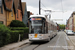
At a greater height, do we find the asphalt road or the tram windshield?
the tram windshield

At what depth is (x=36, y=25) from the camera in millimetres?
14391

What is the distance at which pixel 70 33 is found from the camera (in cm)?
3744

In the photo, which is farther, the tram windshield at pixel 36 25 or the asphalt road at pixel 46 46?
the tram windshield at pixel 36 25

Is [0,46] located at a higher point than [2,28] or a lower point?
lower

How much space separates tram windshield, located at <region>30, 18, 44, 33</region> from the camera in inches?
566

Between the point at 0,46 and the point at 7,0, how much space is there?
1504 cm

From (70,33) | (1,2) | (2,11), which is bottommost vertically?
(70,33)

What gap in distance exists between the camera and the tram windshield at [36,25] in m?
14.4

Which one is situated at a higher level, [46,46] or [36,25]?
[36,25]

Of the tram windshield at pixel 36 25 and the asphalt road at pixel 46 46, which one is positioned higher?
the tram windshield at pixel 36 25

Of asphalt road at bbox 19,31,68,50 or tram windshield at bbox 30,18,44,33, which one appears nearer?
asphalt road at bbox 19,31,68,50

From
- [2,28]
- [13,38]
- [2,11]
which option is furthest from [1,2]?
[2,28]

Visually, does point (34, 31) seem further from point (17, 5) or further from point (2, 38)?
point (17, 5)

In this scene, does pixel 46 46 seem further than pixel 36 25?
No
